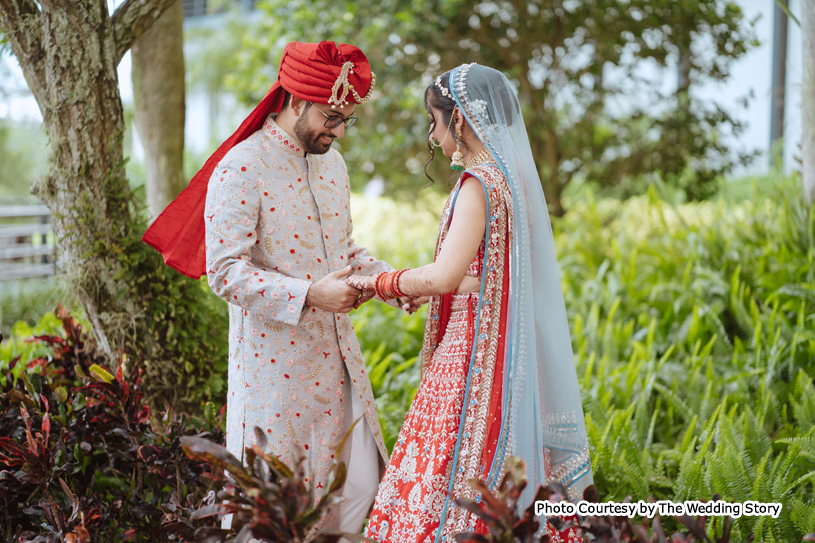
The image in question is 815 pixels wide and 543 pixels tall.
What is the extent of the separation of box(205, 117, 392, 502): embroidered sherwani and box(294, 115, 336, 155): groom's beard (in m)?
0.04

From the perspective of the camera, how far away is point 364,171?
7.23m

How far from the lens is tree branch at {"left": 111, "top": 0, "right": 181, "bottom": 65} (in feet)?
7.95

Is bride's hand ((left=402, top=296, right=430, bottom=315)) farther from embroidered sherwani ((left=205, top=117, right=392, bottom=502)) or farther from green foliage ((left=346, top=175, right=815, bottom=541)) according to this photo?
green foliage ((left=346, top=175, right=815, bottom=541))

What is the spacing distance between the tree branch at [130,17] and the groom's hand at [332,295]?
55.6 inches

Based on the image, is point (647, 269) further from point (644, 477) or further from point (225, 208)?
point (225, 208)

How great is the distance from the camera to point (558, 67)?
6.36 m

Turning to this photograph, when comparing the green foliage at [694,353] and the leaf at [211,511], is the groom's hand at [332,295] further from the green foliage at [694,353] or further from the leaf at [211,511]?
the green foliage at [694,353]

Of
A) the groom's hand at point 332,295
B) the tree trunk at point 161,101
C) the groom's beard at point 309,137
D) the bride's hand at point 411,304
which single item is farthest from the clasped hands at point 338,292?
the tree trunk at point 161,101

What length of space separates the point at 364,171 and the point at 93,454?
5383 mm

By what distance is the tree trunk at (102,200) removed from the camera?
A: 2303 mm

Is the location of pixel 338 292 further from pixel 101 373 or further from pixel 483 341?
pixel 101 373

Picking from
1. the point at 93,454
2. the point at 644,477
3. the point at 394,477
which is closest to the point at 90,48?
the point at 93,454

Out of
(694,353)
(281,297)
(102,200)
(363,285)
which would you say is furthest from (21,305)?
(694,353)

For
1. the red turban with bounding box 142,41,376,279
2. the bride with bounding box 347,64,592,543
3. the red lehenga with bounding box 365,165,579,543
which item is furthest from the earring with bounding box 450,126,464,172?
the red turban with bounding box 142,41,376,279
